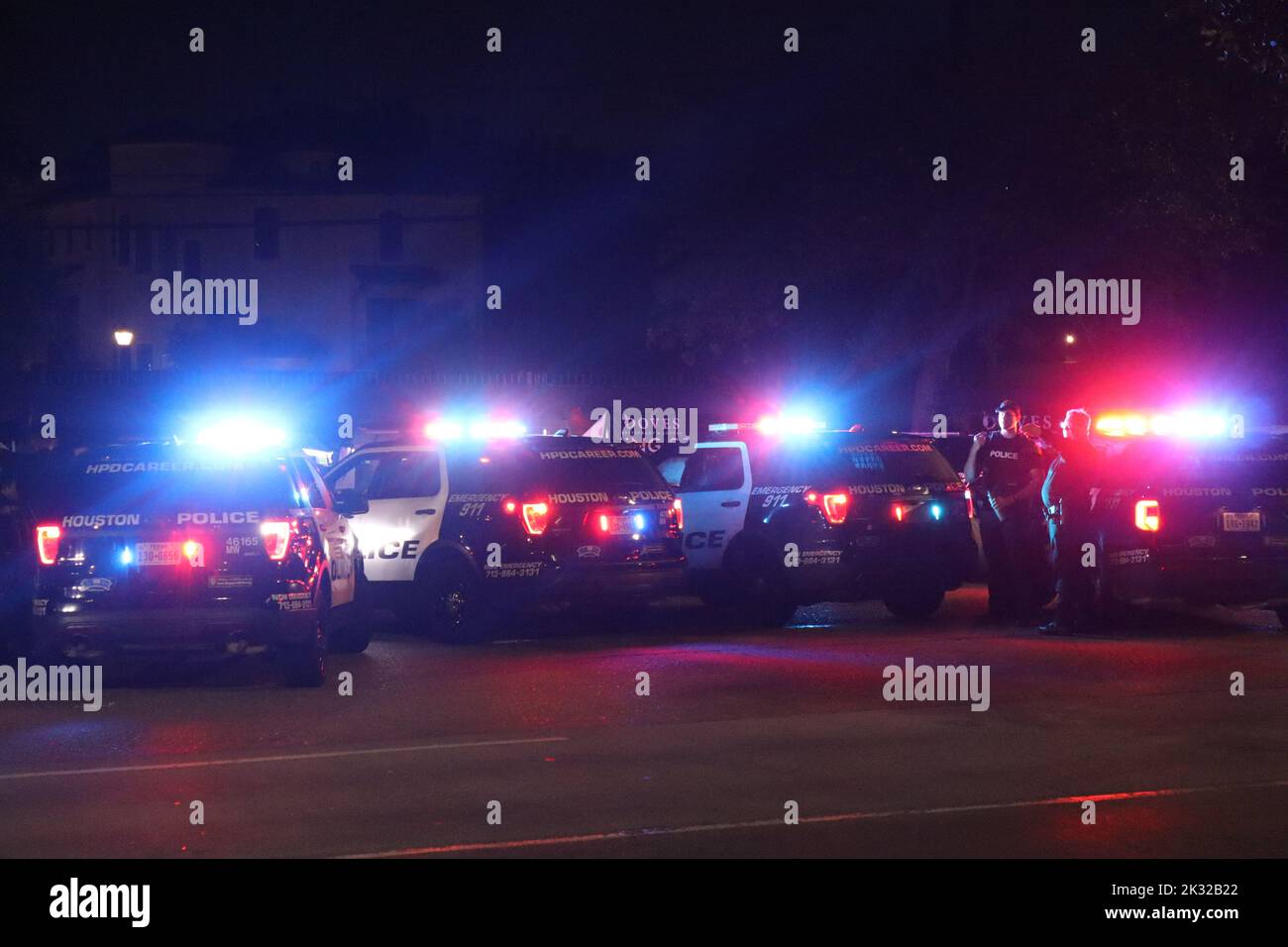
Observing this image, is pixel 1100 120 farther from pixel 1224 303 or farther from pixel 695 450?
pixel 695 450

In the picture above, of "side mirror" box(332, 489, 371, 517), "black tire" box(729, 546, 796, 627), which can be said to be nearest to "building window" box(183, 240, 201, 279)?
"black tire" box(729, 546, 796, 627)

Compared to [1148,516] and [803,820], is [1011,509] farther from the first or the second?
[803,820]

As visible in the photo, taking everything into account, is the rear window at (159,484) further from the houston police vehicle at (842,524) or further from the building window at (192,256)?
the building window at (192,256)

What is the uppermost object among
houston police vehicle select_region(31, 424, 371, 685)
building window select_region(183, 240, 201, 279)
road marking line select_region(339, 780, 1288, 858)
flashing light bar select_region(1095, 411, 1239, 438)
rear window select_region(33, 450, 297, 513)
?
building window select_region(183, 240, 201, 279)

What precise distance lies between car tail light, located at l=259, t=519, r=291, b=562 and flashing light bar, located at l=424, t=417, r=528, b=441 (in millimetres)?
3994

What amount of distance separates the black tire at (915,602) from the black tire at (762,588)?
961mm

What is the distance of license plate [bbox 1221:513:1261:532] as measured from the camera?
14.9 m

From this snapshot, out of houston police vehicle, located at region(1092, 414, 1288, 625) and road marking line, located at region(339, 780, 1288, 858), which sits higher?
houston police vehicle, located at region(1092, 414, 1288, 625)

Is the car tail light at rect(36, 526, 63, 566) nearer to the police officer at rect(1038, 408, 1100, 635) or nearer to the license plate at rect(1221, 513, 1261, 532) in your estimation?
the police officer at rect(1038, 408, 1100, 635)

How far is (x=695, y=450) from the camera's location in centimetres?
1823

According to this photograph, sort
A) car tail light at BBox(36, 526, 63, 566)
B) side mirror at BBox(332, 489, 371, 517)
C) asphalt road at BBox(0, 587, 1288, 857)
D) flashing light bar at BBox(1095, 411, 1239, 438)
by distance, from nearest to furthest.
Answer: asphalt road at BBox(0, 587, 1288, 857), car tail light at BBox(36, 526, 63, 566), side mirror at BBox(332, 489, 371, 517), flashing light bar at BBox(1095, 411, 1239, 438)
